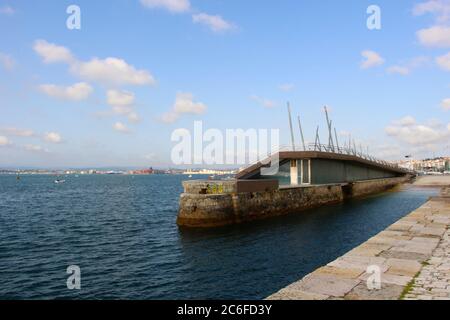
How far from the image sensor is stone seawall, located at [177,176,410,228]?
26266 millimetres

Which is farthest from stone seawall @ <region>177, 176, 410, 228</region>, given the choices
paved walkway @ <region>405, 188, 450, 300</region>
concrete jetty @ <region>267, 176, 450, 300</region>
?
paved walkway @ <region>405, 188, 450, 300</region>

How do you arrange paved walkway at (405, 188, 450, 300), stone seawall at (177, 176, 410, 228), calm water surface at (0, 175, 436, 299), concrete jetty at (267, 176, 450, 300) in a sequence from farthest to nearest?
stone seawall at (177, 176, 410, 228)
calm water surface at (0, 175, 436, 299)
concrete jetty at (267, 176, 450, 300)
paved walkway at (405, 188, 450, 300)

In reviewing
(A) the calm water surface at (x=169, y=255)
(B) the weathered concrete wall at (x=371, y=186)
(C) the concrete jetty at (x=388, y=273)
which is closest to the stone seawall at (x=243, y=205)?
(A) the calm water surface at (x=169, y=255)

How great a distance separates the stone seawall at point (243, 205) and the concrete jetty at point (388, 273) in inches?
559

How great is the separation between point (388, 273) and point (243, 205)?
1956 centimetres

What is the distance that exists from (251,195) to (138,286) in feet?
54.2

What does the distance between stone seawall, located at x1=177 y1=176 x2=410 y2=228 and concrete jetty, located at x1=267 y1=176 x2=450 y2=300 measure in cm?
1421

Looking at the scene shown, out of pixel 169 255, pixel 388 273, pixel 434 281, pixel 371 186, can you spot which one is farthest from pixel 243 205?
pixel 371 186

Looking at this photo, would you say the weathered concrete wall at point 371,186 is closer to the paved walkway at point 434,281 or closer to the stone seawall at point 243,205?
the stone seawall at point 243,205

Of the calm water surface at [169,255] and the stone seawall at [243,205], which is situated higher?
the stone seawall at [243,205]

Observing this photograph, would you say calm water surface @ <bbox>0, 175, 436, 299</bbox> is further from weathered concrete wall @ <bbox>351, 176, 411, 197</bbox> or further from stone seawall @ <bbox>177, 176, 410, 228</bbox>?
weathered concrete wall @ <bbox>351, 176, 411, 197</bbox>

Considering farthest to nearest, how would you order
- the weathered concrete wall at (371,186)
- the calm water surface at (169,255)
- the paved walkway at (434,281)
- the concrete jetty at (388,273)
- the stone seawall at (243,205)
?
the weathered concrete wall at (371,186)
the stone seawall at (243,205)
the calm water surface at (169,255)
the concrete jetty at (388,273)
the paved walkway at (434,281)

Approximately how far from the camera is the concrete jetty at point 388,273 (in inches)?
291
